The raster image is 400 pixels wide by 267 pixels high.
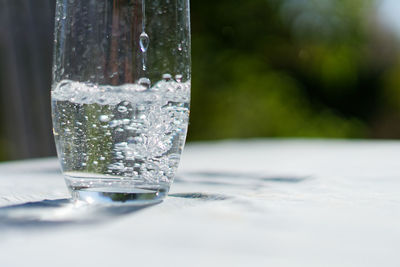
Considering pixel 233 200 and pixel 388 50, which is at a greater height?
pixel 388 50

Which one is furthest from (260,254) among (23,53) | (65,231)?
(23,53)

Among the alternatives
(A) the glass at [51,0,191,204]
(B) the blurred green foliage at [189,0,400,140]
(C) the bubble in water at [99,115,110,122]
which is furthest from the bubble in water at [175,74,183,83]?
(B) the blurred green foliage at [189,0,400,140]

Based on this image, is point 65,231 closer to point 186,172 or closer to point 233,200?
point 233,200

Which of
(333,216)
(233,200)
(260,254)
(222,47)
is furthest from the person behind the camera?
(222,47)

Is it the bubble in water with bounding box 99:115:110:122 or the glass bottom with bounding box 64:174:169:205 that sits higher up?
the bubble in water with bounding box 99:115:110:122

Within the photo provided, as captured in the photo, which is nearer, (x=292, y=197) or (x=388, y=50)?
(x=292, y=197)

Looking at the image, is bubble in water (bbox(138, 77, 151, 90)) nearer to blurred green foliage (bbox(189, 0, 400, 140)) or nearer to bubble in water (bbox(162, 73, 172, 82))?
bubble in water (bbox(162, 73, 172, 82))

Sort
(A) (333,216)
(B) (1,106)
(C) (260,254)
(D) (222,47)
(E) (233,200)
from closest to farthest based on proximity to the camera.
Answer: (C) (260,254) < (A) (333,216) < (E) (233,200) < (B) (1,106) < (D) (222,47)

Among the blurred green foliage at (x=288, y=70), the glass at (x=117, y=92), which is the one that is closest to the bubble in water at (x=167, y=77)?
the glass at (x=117, y=92)

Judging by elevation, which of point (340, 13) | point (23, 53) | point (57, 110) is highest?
point (340, 13)
